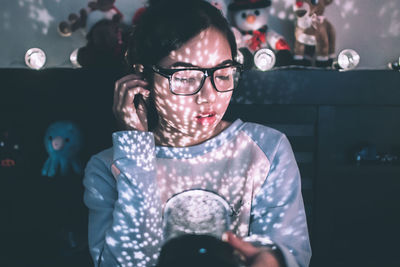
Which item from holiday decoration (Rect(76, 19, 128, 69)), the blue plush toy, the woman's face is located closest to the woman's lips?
the woman's face

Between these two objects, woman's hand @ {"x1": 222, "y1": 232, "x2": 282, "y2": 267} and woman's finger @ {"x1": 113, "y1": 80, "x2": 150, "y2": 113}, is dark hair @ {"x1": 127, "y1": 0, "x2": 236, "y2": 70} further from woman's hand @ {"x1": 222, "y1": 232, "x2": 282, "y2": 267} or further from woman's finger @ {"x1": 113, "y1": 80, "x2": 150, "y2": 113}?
woman's hand @ {"x1": 222, "y1": 232, "x2": 282, "y2": 267}

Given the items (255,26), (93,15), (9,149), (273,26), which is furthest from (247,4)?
(9,149)

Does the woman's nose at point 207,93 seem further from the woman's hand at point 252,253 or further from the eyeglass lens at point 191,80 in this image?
the woman's hand at point 252,253

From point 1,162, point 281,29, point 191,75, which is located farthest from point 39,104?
point 281,29

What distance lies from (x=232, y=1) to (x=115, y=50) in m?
0.67

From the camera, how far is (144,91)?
875 mm

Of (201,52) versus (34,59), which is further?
(34,59)

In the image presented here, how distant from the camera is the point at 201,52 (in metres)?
0.78

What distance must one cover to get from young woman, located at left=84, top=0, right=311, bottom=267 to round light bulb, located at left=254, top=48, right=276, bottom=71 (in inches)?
12.1

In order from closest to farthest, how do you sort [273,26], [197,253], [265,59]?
[197,253] < [265,59] < [273,26]

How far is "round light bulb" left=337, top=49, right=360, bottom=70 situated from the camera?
121 cm

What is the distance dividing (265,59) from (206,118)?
503mm

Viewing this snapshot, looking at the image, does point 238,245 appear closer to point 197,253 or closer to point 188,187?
point 197,253

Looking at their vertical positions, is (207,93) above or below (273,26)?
below
